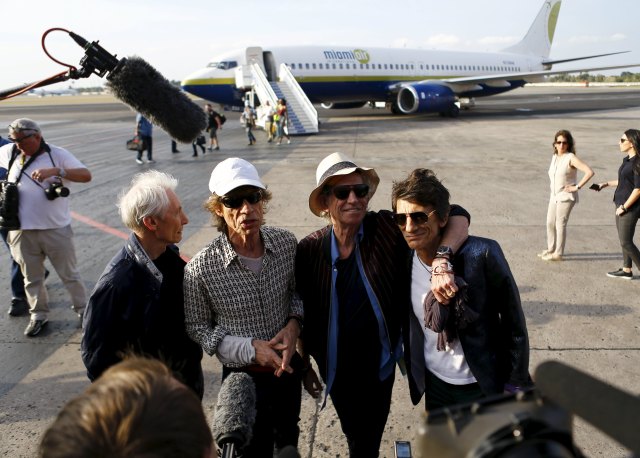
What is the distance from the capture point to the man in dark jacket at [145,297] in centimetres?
214

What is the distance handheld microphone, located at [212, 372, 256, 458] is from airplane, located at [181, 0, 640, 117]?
75.6ft

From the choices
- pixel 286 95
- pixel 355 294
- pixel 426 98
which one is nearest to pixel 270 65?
pixel 286 95

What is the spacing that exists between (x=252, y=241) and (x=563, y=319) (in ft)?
11.6

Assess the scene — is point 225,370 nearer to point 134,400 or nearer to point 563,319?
point 134,400

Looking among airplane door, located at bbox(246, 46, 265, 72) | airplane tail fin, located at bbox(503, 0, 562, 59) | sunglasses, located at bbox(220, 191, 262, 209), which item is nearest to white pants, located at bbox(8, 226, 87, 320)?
sunglasses, located at bbox(220, 191, 262, 209)

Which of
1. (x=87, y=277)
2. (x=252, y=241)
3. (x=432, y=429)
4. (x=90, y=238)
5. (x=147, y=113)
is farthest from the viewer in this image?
(x=90, y=238)

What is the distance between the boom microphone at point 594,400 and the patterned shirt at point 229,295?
5.64 ft

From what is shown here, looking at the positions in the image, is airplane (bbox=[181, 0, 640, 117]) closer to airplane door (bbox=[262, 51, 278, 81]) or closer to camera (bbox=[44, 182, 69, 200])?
airplane door (bbox=[262, 51, 278, 81])

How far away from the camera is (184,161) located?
14.2m

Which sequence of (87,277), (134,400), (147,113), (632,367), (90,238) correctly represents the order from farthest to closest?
(90,238) → (87,277) → (632,367) → (147,113) → (134,400)

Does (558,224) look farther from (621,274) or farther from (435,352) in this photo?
(435,352)

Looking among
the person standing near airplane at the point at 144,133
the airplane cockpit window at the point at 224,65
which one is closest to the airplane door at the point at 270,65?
the airplane cockpit window at the point at 224,65

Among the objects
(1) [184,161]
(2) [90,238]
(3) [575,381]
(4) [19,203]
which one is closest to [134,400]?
(3) [575,381]

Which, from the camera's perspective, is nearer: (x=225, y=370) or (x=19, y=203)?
(x=225, y=370)
